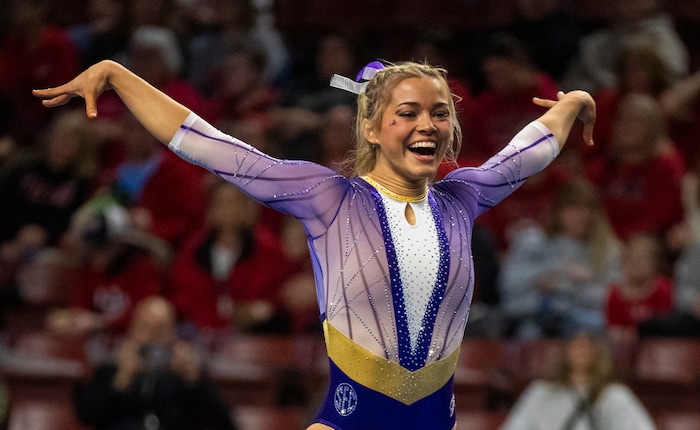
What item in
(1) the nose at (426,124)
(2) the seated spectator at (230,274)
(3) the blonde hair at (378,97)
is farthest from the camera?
(2) the seated spectator at (230,274)

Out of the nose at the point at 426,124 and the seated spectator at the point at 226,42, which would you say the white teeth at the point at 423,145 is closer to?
the nose at the point at 426,124

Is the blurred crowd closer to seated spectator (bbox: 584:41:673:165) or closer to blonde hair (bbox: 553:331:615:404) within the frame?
seated spectator (bbox: 584:41:673:165)

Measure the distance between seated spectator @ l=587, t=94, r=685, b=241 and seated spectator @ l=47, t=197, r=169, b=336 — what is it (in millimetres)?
2665

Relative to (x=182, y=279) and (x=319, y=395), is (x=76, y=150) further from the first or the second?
(x=319, y=395)

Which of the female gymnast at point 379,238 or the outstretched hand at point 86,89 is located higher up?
the outstretched hand at point 86,89

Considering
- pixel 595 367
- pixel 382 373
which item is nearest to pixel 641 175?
pixel 595 367

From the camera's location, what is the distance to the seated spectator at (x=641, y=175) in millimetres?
7016

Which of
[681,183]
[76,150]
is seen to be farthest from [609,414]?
[76,150]

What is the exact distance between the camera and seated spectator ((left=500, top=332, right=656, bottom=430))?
226 inches

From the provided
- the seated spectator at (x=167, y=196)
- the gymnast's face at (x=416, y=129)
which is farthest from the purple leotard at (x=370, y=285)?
the seated spectator at (x=167, y=196)

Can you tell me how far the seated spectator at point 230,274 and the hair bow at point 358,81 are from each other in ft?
10.0

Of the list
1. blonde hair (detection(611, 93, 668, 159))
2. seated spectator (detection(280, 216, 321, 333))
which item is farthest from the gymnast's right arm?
blonde hair (detection(611, 93, 668, 159))

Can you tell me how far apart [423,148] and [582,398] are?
261 cm

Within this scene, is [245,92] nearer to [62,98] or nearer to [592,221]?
[592,221]
